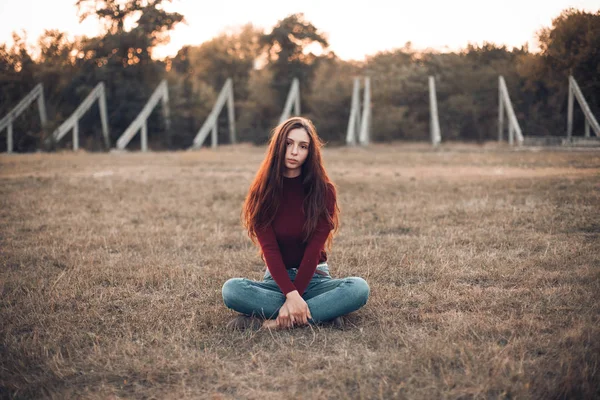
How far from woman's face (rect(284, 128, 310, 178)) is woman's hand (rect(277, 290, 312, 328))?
2.86ft

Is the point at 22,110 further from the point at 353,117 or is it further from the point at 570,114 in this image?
the point at 570,114

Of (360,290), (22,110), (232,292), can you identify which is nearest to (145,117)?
(22,110)

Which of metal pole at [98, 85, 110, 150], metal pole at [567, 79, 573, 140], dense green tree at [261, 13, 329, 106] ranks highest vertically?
dense green tree at [261, 13, 329, 106]

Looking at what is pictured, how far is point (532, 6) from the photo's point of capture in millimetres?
9867

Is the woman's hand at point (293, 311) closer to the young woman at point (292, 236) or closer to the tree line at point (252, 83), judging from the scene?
the young woman at point (292, 236)

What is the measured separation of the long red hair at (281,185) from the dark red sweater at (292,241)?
51mm

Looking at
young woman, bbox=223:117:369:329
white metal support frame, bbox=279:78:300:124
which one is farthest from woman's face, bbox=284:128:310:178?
white metal support frame, bbox=279:78:300:124

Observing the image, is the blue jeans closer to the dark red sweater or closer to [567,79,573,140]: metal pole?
the dark red sweater

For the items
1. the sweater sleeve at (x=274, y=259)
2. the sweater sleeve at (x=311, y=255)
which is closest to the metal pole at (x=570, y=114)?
the sweater sleeve at (x=311, y=255)

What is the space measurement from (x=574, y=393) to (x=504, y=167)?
1217 centimetres

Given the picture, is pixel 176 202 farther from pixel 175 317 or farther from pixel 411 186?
pixel 175 317

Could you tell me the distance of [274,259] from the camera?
3.44 meters

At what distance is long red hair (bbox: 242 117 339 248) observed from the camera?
11.6ft

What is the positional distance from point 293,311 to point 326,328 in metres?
0.29
